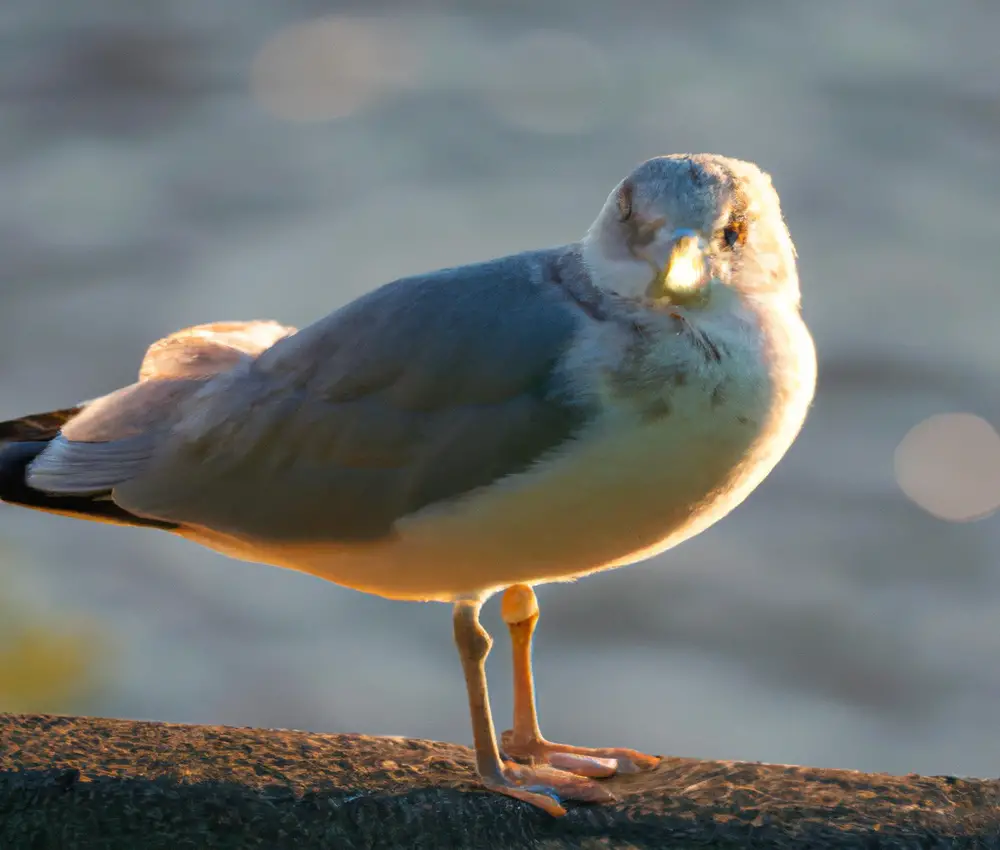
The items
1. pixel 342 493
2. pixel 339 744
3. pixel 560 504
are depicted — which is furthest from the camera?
pixel 339 744

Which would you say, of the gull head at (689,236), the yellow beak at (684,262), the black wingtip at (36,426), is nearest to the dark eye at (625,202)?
the gull head at (689,236)

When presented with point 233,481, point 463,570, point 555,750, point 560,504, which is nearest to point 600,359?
point 560,504

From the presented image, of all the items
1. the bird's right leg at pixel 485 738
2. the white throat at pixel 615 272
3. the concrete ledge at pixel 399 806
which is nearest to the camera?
the white throat at pixel 615 272

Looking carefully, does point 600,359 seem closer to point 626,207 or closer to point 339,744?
point 626,207

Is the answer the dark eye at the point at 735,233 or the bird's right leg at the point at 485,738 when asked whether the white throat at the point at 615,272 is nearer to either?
the dark eye at the point at 735,233

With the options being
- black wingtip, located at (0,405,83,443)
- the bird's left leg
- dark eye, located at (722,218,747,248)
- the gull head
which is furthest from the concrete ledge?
dark eye, located at (722,218,747,248)

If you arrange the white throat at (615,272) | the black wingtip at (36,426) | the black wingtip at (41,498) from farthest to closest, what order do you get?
1. the black wingtip at (36,426)
2. the black wingtip at (41,498)
3. the white throat at (615,272)

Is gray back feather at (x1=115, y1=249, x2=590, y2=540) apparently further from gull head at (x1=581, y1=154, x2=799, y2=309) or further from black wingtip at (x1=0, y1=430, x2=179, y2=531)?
gull head at (x1=581, y1=154, x2=799, y2=309)
